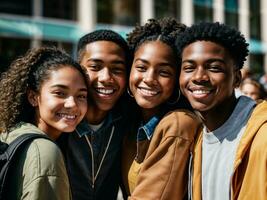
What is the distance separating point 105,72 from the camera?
3.21 metres

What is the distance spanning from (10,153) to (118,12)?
2215cm

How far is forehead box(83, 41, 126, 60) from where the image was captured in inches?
127

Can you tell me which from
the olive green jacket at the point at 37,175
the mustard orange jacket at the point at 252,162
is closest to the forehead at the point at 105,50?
the olive green jacket at the point at 37,175

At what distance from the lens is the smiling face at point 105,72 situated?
3.20m

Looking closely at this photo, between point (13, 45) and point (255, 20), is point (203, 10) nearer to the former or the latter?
point (255, 20)

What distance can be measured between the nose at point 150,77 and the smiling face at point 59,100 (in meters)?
0.42

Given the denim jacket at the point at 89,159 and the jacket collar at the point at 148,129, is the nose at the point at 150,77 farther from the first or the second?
the denim jacket at the point at 89,159

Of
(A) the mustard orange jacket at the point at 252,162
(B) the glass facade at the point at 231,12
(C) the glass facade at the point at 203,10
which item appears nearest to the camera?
(A) the mustard orange jacket at the point at 252,162

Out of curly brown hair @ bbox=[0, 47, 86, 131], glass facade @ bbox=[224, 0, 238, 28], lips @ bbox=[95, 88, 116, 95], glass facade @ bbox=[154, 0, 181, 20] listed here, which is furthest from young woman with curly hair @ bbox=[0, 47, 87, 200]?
glass facade @ bbox=[224, 0, 238, 28]

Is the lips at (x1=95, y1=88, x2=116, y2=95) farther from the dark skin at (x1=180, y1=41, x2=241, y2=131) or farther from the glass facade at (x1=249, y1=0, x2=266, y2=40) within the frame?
the glass facade at (x1=249, y1=0, x2=266, y2=40)

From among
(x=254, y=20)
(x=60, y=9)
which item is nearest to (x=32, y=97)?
(x=60, y=9)

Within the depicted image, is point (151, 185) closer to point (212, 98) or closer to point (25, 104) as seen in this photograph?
point (212, 98)

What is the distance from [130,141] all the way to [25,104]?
79 centimetres

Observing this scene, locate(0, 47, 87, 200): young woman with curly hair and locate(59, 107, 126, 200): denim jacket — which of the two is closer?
locate(0, 47, 87, 200): young woman with curly hair
